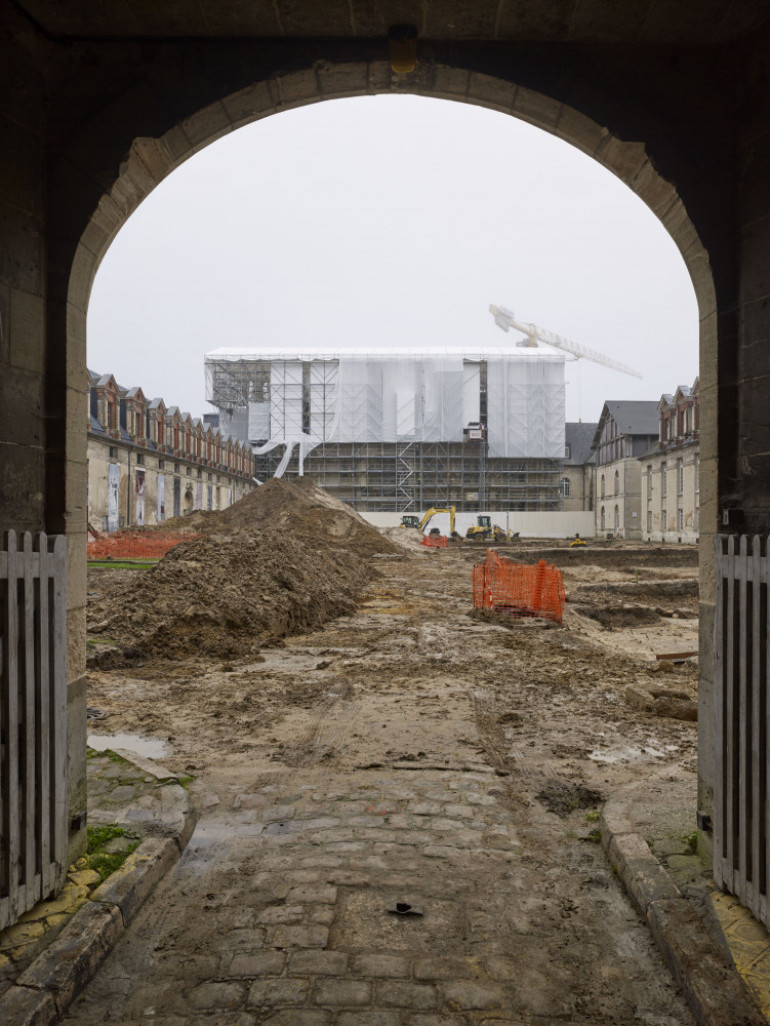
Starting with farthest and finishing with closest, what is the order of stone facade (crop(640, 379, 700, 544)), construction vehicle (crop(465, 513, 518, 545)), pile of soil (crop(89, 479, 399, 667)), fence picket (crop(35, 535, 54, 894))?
construction vehicle (crop(465, 513, 518, 545))
stone facade (crop(640, 379, 700, 544))
pile of soil (crop(89, 479, 399, 667))
fence picket (crop(35, 535, 54, 894))

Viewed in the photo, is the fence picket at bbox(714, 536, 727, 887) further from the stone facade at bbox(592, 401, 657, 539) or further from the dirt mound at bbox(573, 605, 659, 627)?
the stone facade at bbox(592, 401, 657, 539)

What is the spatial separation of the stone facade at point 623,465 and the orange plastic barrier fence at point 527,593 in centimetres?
4084

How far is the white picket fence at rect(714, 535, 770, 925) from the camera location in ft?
10.8

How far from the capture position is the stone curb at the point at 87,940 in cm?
274

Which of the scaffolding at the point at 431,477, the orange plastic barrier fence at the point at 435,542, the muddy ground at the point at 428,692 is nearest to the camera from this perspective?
the muddy ground at the point at 428,692

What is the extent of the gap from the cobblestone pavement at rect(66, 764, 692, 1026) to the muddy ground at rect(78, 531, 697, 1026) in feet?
0.07

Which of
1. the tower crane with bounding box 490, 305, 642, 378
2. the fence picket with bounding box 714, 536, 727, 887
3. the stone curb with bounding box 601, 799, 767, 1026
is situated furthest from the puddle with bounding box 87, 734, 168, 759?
the tower crane with bounding box 490, 305, 642, 378

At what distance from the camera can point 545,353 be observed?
61.5 m

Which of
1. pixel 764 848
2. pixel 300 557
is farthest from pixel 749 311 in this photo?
pixel 300 557

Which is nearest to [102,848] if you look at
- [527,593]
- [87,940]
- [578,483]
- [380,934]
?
[87,940]

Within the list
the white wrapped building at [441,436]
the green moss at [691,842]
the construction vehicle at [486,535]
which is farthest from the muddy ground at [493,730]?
the white wrapped building at [441,436]

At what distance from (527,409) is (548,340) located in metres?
64.4

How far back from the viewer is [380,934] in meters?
3.40

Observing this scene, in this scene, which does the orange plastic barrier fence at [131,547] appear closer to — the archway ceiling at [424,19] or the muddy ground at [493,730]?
the muddy ground at [493,730]
